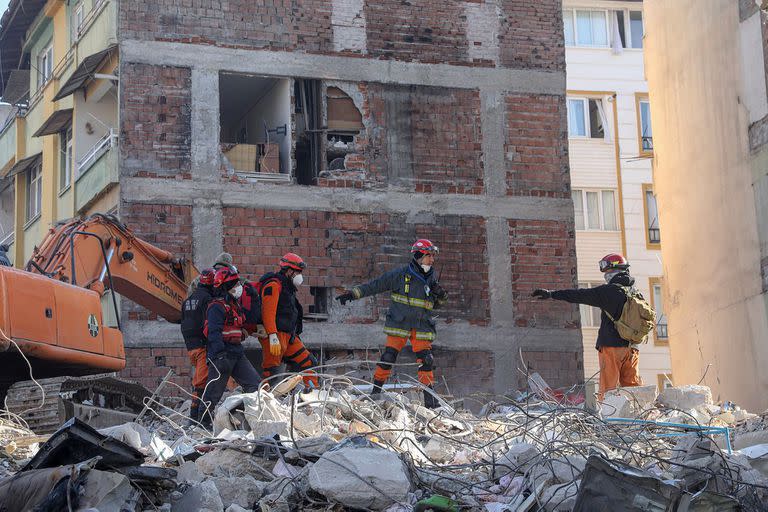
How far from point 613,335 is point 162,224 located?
8.19m

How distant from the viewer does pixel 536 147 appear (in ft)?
73.3

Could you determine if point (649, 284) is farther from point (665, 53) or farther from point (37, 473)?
point (37, 473)

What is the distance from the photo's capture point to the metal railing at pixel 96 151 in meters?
21.4

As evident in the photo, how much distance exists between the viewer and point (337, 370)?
20.3m

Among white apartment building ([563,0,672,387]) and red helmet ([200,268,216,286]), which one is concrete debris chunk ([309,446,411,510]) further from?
white apartment building ([563,0,672,387])

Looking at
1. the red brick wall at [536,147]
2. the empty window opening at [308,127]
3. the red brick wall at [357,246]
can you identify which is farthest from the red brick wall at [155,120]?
the red brick wall at [536,147]

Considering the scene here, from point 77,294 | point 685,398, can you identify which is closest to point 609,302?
point 685,398

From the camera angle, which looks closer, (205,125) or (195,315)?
(195,315)

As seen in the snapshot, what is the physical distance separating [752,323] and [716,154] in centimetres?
295

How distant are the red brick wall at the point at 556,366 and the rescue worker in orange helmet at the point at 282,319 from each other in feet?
23.3

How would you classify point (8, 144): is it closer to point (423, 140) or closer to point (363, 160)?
point (363, 160)

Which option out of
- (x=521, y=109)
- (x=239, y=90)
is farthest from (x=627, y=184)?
(x=239, y=90)

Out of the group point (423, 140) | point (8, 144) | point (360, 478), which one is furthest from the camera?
point (8, 144)

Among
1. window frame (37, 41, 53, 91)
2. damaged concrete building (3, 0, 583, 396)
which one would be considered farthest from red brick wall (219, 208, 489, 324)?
window frame (37, 41, 53, 91)
